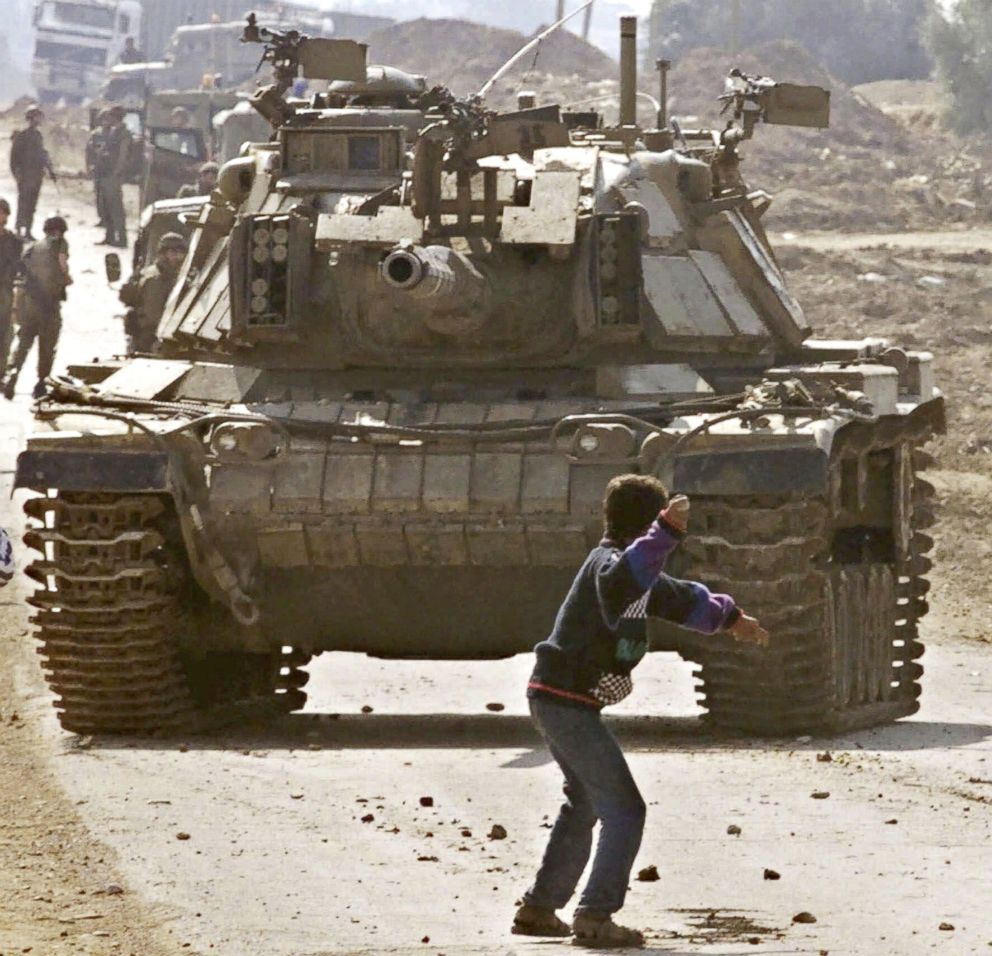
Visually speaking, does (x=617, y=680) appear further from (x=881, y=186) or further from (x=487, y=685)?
(x=881, y=186)

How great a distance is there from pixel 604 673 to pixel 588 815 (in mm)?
395

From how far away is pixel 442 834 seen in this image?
9.72m

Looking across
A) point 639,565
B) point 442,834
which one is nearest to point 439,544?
point 442,834

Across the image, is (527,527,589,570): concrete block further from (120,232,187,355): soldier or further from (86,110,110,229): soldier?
(86,110,110,229): soldier

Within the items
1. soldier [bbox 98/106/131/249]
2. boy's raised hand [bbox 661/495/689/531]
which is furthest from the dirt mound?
boy's raised hand [bbox 661/495/689/531]

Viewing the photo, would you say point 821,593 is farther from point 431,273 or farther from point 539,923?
point 539,923

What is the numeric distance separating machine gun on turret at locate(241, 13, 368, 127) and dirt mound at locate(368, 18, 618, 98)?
121ft

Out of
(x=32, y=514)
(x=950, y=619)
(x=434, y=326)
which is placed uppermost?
(x=434, y=326)

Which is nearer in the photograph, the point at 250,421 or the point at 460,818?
the point at 460,818

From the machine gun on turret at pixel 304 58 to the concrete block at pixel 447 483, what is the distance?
10.2ft

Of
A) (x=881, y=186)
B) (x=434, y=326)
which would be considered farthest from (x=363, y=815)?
(x=881, y=186)

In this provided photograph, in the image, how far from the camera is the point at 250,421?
12258 millimetres

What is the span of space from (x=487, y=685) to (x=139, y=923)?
290 inches

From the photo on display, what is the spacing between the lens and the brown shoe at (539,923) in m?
8.03
